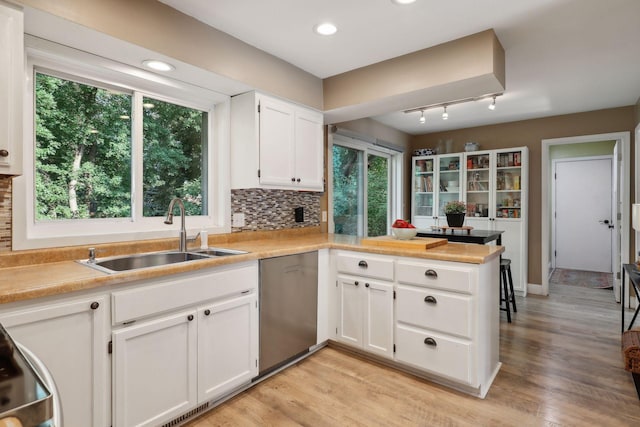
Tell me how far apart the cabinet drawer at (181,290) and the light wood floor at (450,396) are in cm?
68

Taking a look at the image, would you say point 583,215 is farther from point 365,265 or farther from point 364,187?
point 365,265

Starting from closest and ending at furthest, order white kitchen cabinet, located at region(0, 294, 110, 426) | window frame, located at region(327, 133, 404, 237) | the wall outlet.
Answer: white kitchen cabinet, located at region(0, 294, 110, 426)
the wall outlet
window frame, located at region(327, 133, 404, 237)

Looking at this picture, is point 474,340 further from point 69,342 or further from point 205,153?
point 205,153

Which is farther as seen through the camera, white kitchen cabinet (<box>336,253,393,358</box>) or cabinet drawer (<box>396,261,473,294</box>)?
white kitchen cabinet (<box>336,253,393,358</box>)

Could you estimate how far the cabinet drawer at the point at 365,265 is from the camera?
8.03ft

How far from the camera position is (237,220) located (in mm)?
2857

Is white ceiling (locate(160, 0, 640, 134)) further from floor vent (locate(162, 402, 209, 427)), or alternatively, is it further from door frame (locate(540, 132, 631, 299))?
floor vent (locate(162, 402, 209, 427))

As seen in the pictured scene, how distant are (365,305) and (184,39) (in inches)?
84.5

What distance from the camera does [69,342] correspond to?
1.43 metres

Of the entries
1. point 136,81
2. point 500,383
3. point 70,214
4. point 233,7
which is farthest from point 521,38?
point 70,214

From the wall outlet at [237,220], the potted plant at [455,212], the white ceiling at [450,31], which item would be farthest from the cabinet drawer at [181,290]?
the potted plant at [455,212]

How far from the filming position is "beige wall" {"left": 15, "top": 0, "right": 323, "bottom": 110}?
1.73 m

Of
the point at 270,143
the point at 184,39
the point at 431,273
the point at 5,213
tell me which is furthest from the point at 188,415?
the point at 184,39

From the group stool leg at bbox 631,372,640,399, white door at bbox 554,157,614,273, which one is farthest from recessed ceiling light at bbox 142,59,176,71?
white door at bbox 554,157,614,273
